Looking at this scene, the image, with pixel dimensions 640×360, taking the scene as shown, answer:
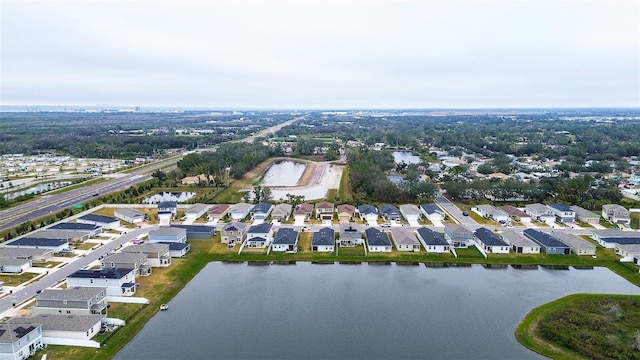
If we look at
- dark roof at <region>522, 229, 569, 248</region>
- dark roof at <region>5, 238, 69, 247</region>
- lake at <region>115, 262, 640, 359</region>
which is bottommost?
lake at <region>115, 262, 640, 359</region>

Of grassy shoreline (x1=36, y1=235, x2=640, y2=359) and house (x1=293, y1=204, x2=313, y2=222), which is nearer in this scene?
grassy shoreline (x1=36, y1=235, x2=640, y2=359)

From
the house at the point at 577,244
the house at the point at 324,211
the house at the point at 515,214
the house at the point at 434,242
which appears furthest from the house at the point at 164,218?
the house at the point at 577,244

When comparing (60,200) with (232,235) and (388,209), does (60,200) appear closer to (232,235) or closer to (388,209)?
(232,235)

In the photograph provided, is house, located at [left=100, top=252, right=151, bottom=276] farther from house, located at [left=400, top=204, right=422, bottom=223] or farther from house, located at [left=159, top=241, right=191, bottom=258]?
house, located at [left=400, top=204, right=422, bottom=223]

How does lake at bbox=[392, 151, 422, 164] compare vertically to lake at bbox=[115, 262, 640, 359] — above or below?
above

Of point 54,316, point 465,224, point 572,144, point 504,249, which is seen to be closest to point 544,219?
point 465,224

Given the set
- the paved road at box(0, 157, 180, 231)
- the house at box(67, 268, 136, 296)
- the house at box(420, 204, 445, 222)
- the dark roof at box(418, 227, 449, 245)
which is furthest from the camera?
the house at box(420, 204, 445, 222)

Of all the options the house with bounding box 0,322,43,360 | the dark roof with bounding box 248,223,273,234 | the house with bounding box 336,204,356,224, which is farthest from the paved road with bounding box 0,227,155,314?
the house with bounding box 336,204,356,224
